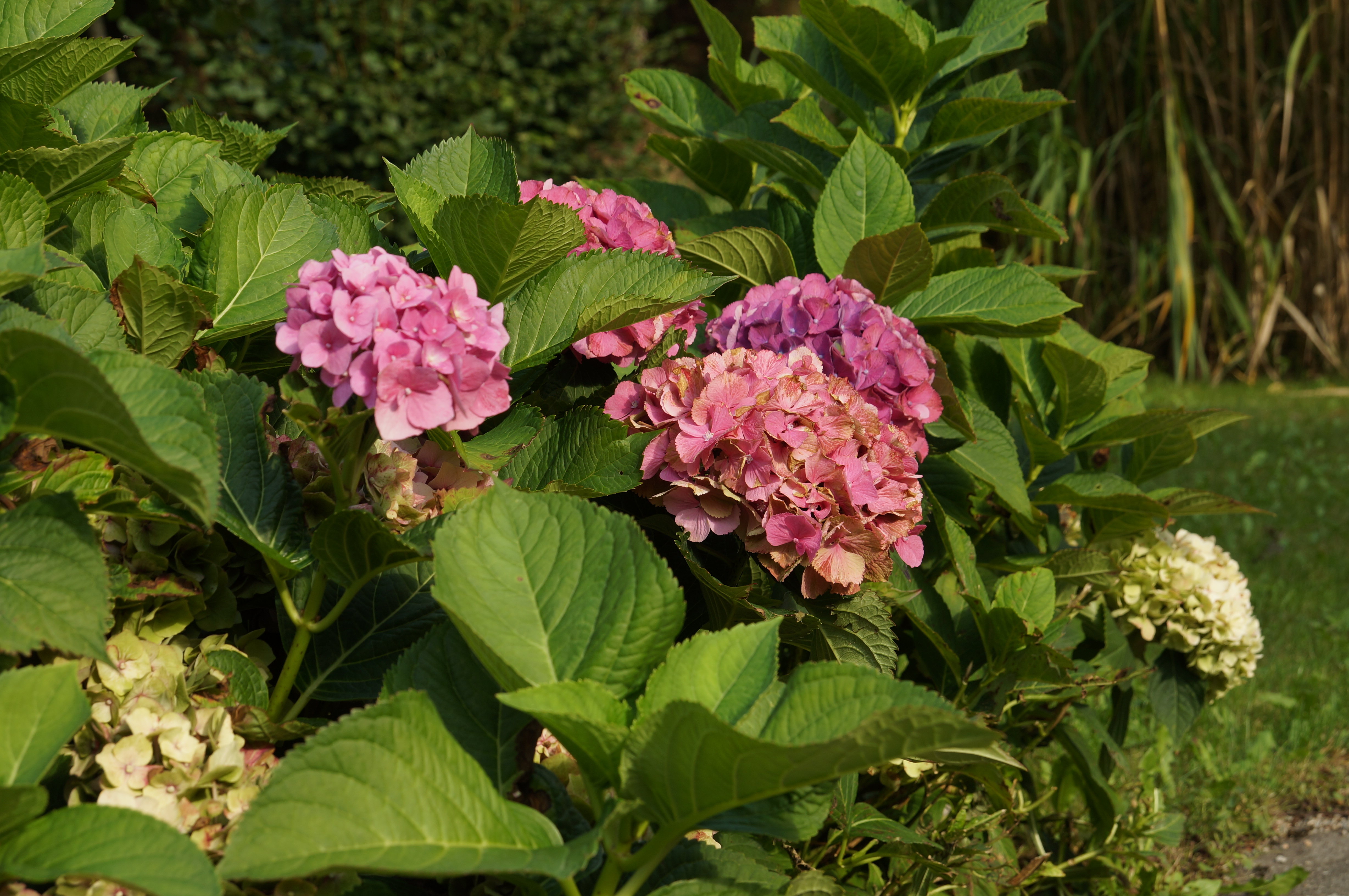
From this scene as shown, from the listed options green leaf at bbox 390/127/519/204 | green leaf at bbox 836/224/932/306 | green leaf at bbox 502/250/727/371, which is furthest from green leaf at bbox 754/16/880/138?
green leaf at bbox 502/250/727/371

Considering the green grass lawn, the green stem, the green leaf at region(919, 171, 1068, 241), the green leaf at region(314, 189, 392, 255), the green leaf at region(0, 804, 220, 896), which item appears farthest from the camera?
the green grass lawn

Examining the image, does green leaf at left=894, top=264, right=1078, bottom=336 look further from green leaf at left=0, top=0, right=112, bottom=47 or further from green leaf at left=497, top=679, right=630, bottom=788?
green leaf at left=0, top=0, right=112, bottom=47

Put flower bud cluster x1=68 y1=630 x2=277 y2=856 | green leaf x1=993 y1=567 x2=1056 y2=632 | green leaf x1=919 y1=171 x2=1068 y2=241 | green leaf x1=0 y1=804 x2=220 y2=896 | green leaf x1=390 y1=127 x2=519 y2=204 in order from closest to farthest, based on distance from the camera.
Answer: green leaf x1=0 y1=804 x2=220 y2=896 < flower bud cluster x1=68 y1=630 x2=277 y2=856 < green leaf x1=390 y1=127 x2=519 y2=204 < green leaf x1=993 y1=567 x2=1056 y2=632 < green leaf x1=919 y1=171 x2=1068 y2=241

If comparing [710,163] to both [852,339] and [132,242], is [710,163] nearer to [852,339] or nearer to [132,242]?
[852,339]

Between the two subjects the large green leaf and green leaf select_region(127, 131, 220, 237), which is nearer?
the large green leaf

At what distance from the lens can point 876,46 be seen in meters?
1.61

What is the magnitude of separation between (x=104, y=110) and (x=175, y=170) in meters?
0.15

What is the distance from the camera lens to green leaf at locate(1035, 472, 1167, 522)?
5.28 ft

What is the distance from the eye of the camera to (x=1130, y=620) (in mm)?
1909

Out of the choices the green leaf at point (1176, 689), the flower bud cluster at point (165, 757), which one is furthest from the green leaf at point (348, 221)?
the green leaf at point (1176, 689)

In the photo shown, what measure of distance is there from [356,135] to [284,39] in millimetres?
615

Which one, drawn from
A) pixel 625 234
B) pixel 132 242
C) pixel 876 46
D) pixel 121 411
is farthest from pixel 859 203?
pixel 121 411

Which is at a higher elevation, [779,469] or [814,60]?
[814,60]

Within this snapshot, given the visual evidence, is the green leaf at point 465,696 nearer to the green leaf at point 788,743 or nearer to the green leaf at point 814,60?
the green leaf at point 788,743
